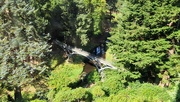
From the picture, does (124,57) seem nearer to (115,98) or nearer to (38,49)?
(115,98)

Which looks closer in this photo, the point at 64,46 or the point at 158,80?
the point at 158,80

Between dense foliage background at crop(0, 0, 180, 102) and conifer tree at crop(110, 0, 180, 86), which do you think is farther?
conifer tree at crop(110, 0, 180, 86)

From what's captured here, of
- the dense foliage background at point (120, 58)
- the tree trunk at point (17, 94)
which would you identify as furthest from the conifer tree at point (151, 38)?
the tree trunk at point (17, 94)

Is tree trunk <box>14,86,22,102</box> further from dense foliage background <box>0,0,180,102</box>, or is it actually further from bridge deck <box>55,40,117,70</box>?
bridge deck <box>55,40,117,70</box>

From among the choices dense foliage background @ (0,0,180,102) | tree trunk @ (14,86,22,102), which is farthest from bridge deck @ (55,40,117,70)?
tree trunk @ (14,86,22,102)

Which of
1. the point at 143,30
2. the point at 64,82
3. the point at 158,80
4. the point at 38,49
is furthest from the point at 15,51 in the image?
the point at 158,80

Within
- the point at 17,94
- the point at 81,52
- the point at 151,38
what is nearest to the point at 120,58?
the point at 151,38

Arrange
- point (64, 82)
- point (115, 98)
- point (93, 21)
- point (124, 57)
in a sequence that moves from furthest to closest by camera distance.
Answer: point (93, 21) < point (64, 82) < point (124, 57) < point (115, 98)

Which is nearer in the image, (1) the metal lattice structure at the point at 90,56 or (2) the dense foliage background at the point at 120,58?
(2) the dense foliage background at the point at 120,58

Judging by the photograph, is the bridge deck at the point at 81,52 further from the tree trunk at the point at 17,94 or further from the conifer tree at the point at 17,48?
the tree trunk at the point at 17,94
